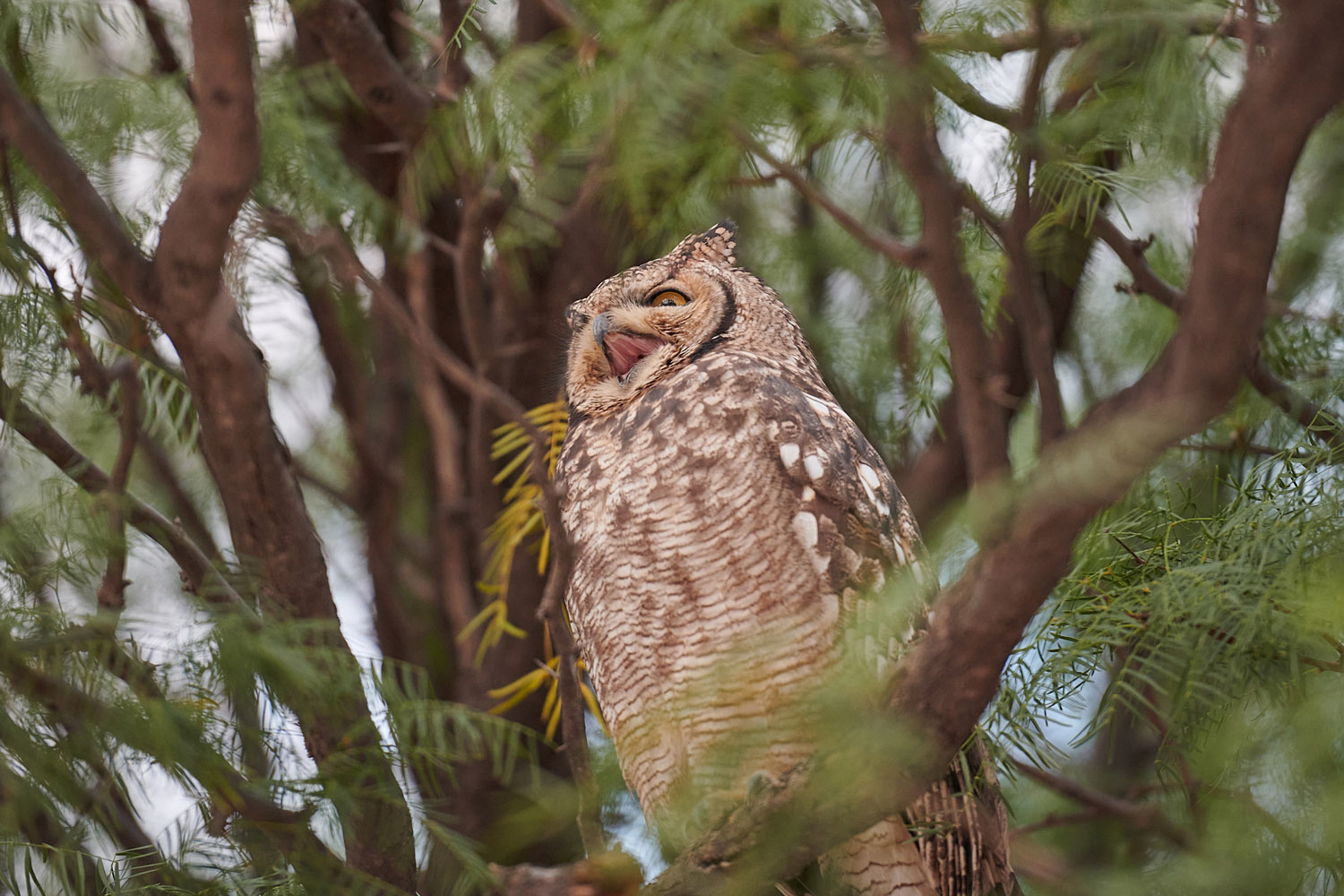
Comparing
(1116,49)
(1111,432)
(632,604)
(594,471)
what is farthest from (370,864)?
(1116,49)

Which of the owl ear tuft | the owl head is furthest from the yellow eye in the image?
the owl ear tuft

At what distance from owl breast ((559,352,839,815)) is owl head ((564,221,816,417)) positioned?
0.12 meters

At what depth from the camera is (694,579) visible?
6.26ft

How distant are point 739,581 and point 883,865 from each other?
571 millimetres

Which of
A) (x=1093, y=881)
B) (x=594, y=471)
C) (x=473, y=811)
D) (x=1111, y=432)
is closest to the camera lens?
(x=1111, y=432)

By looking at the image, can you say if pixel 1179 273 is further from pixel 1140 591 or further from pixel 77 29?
pixel 77 29

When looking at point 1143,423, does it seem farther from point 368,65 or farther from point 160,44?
point 160,44

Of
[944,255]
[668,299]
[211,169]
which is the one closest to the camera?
[944,255]

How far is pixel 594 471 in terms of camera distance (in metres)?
2.12

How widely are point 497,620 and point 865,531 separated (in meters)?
0.96

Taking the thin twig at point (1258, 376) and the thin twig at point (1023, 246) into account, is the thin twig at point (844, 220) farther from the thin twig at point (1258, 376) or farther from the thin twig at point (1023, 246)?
the thin twig at point (1258, 376)

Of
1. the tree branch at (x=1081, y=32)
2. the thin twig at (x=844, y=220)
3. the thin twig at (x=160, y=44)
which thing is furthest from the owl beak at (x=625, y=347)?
the thin twig at (x=160, y=44)

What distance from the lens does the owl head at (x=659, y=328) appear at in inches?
87.7

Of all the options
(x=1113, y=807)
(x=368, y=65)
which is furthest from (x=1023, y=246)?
(x=368, y=65)
